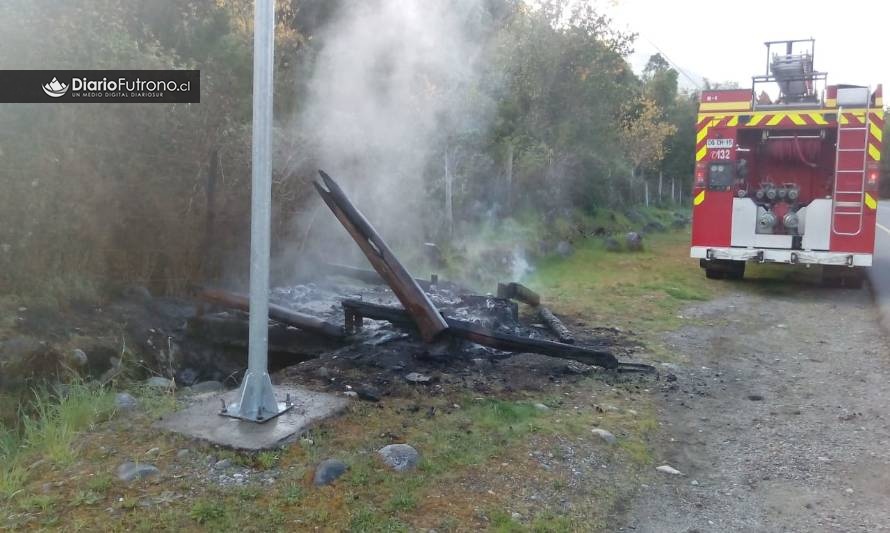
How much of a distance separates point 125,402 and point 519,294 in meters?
4.44

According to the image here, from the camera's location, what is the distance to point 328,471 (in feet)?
10.2

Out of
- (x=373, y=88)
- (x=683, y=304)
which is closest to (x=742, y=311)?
(x=683, y=304)

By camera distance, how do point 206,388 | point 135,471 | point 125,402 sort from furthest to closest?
1. point 206,388
2. point 125,402
3. point 135,471

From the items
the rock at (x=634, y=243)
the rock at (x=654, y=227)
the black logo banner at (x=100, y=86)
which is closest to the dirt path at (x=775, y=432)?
the black logo banner at (x=100, y=86)

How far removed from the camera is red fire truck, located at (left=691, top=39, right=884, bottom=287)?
838 cm

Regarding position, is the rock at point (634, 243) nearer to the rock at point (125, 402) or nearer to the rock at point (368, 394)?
the rock at point (368, 394)

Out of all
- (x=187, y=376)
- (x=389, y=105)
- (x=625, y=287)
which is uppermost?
(x=389, y=105)

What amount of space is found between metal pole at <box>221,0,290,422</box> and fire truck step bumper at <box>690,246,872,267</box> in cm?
720

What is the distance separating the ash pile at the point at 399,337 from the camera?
15.8 feet

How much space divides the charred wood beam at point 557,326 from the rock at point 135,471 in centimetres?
357

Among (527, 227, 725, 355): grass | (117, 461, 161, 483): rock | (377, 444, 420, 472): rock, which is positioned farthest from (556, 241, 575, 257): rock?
(117, 461, 161, 483): rock

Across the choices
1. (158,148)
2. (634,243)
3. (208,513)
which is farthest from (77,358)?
(634,243)

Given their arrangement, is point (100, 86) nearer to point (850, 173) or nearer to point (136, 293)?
point (136, 293)

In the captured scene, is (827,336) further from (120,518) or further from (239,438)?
(120,518)
